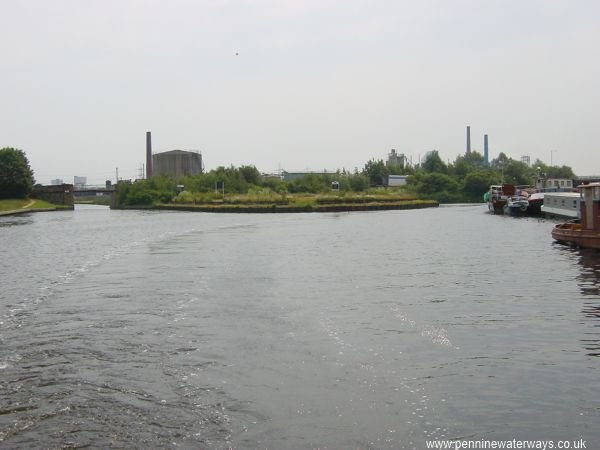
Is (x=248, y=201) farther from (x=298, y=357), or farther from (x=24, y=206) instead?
(x=298, y=357)

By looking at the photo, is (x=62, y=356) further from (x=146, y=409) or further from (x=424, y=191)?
(x=424, y=191)

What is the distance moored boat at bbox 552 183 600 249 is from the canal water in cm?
1089

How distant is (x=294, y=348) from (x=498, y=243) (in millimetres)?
33827

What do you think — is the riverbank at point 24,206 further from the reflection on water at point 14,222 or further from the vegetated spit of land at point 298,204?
the vegetated spit of land at point 298,204

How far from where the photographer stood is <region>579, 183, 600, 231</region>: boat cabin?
4055 centimetres

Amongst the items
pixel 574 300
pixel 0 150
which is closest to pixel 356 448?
pixel 574 300

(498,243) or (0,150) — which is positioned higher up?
(0,150)

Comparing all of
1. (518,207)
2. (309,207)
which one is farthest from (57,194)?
(518,207)

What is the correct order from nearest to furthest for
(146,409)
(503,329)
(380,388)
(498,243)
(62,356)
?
(146,409) < (380,388) < (62,356) < (503,329) < (498,243)

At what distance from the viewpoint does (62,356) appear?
48.4 ft

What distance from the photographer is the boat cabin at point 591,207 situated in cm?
4055

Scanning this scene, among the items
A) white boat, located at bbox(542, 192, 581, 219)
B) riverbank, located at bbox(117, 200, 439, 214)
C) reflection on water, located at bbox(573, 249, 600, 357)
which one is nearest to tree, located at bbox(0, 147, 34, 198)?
riverbank, located at bbox(117, 200, 439, 214)

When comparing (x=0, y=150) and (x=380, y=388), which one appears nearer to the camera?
(x=380, y=388)

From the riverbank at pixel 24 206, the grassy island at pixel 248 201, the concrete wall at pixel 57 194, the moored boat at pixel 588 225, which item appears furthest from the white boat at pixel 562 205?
the concrete wall at pixel 57 194
